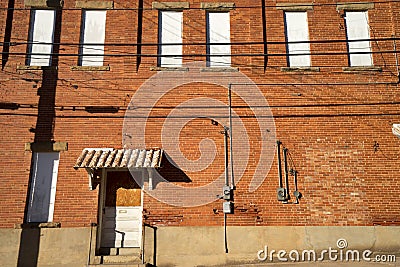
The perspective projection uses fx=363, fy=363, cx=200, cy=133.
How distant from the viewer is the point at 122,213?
1091 centimetres

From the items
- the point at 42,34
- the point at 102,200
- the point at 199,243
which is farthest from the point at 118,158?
the point at 42,34

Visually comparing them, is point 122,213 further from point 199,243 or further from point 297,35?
point 297,35

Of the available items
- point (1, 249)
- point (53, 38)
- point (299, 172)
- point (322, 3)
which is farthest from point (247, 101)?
point (1, 249)

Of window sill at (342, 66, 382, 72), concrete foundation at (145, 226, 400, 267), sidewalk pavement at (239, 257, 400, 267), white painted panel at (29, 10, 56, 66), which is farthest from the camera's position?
white painted panel at (29, 10, 56, 66)

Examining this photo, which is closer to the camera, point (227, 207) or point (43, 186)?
point (227, 207)

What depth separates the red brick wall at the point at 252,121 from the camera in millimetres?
10688

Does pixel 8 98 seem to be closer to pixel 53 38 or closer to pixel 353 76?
pixel 53 38

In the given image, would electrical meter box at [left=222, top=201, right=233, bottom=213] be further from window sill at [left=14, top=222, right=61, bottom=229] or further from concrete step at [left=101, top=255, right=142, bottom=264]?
window sill at [left=14, top=222, right=61, bottom=229]

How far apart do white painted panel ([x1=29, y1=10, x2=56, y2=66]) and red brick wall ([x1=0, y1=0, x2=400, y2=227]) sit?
306mm

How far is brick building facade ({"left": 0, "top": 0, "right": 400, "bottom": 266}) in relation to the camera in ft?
35.0

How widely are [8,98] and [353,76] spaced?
10976 mm

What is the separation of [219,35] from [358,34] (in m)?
4.66

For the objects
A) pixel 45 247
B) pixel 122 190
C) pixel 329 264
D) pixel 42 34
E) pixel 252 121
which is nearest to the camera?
pixel 329 264

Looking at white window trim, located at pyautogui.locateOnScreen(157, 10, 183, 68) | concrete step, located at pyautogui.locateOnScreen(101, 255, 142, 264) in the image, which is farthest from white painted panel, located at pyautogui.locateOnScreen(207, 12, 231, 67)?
concrete step, located at pyautogui.locateOnScreen(101, 255, 142, 264)
